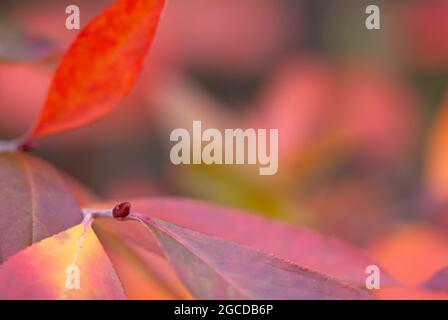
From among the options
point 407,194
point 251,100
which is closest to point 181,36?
point 251,100

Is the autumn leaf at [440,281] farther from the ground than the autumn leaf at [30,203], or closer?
closer

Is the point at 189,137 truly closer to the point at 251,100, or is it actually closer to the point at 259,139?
the point at 259,139

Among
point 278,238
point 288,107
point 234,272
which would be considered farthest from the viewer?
point 288,107

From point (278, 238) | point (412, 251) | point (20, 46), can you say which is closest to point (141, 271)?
point (278, 238)

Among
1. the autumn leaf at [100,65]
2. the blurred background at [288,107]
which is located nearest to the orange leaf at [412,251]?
the blurred background at [288,107]

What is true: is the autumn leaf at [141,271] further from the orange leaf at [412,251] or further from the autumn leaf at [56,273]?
the orange leaf at [412,251]

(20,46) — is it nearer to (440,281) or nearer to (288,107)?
(440,281)
